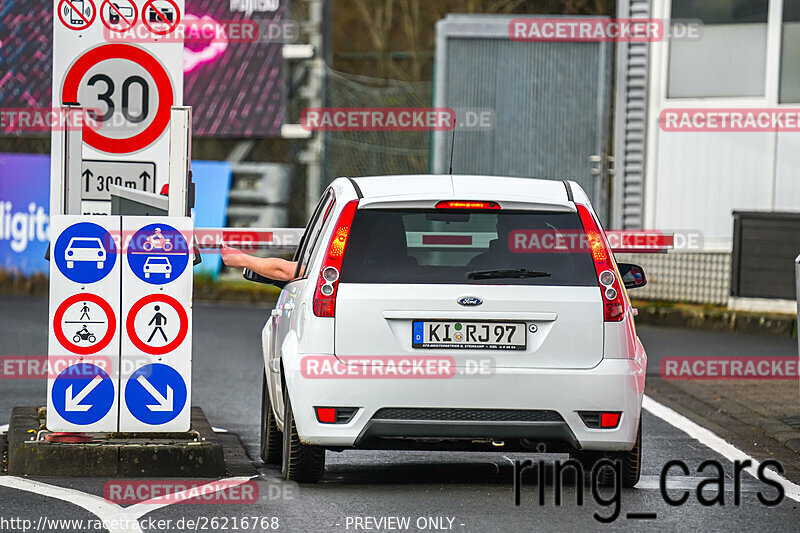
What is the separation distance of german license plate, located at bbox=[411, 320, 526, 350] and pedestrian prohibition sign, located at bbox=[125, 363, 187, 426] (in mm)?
1474

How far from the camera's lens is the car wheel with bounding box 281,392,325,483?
8.25 m

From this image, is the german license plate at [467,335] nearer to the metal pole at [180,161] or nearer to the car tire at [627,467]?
the car tire at [627,467]

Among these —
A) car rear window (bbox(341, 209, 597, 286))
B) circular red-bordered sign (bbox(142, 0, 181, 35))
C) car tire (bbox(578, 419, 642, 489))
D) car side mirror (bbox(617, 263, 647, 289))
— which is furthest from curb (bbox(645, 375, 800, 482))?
circular red-bordered sign (bbox(142, 0, 181, 35))

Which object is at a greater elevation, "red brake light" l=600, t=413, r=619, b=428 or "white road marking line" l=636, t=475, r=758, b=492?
"red brake light" l=600, t=413, r=619, b=428

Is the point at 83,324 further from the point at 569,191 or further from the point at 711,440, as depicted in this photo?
the point at 711,440

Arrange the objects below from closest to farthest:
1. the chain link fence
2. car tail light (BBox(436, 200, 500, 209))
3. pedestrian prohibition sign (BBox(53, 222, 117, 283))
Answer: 1. car tail light (BBox(436, 200, 500, 209))
2. pedestrian prohibition sign (BBox(53, 222, 117, 283))
3. the chain link fence

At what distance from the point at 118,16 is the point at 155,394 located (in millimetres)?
2123

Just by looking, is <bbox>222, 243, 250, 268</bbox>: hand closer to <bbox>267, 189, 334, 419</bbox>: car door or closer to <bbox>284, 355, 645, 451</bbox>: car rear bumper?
<bbox>267, 189, 334, 419</bbox>: car door

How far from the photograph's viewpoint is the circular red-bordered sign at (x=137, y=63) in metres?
9.30

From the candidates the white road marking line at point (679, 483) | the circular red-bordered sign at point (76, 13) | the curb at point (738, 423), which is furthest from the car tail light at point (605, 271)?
the circular red-bordered sign at point (76, 13)

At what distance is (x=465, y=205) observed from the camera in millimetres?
8203

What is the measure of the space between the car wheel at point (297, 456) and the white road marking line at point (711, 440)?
234 cm

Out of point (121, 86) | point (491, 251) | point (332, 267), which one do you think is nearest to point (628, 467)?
point (491, 251)

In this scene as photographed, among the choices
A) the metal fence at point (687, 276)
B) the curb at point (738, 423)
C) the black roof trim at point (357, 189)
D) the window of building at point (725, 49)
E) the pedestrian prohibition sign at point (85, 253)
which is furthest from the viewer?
the window of building at point (725, 49)
